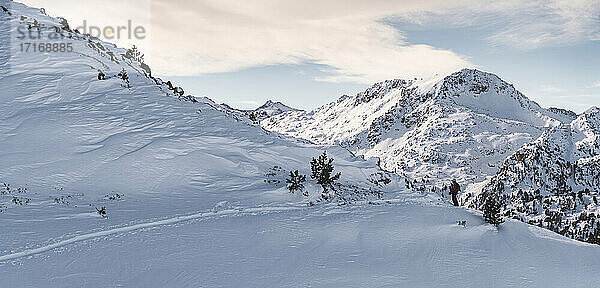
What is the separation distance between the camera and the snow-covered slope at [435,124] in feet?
261

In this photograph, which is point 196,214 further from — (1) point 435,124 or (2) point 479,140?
(1) point 435,124

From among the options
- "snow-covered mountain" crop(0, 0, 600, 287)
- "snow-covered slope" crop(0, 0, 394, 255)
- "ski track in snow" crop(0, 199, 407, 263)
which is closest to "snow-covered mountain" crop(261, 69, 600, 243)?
"snow-covered slope" crop(0, 0, 394, 255)

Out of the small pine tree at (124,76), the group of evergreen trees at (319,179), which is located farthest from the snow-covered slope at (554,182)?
the small pine tree at (124,76)

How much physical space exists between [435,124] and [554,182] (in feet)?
102

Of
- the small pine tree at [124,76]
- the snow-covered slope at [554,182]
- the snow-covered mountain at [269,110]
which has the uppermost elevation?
the snow-covered mountain at [269,110]

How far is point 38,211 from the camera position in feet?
30.3

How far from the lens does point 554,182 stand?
70375 millimetres

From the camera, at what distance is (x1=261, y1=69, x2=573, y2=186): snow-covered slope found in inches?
3135

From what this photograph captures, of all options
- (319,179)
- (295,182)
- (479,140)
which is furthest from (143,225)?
(479,140)

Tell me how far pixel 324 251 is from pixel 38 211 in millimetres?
7370

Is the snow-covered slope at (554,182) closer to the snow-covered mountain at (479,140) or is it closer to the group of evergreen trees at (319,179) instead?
the snow-covered mountain at (479,140)

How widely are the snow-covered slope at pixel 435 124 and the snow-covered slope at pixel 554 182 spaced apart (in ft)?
18.4

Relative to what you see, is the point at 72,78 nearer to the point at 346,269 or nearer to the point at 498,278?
the point at 346,269

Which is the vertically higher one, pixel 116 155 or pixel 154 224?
pixel 116 155
